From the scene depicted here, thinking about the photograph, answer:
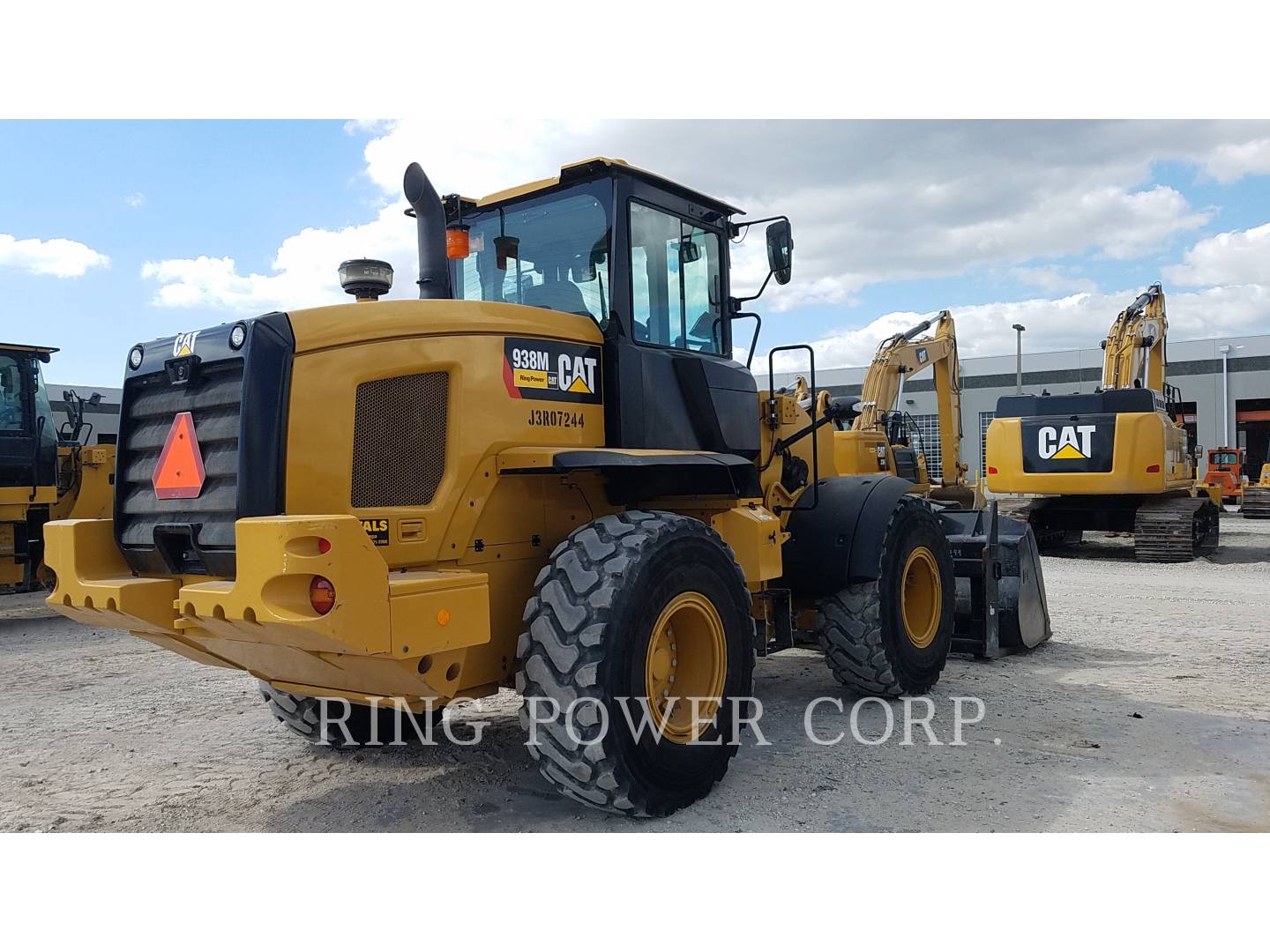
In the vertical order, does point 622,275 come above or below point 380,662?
above

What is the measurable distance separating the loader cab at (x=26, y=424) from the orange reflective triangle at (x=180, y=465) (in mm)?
8494

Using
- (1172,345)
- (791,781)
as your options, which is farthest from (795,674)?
(1172,345)

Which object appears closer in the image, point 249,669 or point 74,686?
point 249,669

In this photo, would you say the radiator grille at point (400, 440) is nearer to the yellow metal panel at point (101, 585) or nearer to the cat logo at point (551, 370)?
the cat logo at point (551, 370)

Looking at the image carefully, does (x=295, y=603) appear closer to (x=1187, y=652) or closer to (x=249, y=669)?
(x=249, y=669)

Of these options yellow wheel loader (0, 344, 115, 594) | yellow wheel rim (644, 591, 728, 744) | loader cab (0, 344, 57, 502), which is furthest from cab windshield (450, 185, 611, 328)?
loader cab (0, 344, 57, 502)

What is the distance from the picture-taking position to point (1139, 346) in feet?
51.9

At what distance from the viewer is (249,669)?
3.96 metres

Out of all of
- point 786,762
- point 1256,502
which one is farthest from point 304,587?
point 1256,502

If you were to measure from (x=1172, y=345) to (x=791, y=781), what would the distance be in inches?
1660

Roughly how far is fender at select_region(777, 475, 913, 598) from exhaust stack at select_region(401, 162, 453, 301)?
267 centimetres

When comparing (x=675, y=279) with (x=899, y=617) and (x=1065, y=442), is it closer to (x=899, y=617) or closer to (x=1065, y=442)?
(x=899, y=617)

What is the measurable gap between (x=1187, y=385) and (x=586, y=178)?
40917 mm

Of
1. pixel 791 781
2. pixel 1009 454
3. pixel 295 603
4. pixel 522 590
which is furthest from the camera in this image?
pixel 1009 454
